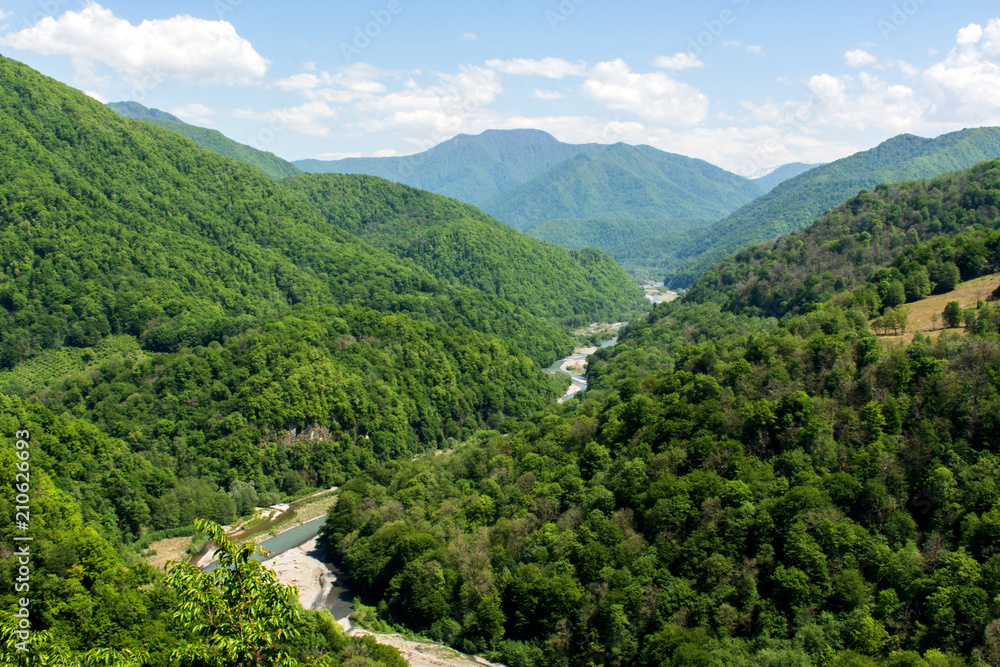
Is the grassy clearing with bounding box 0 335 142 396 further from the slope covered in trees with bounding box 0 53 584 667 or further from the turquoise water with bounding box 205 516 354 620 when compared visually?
the turquoise water with bounding box 205 516 354 620

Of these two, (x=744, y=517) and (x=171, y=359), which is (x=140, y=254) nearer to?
(x=171, y=359)

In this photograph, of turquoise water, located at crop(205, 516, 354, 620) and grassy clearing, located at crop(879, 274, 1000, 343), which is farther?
grassy clearing, located at crop(879, 274, 1000, 343)

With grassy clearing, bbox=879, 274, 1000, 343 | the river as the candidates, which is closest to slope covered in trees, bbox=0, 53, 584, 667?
the river

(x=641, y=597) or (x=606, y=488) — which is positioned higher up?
(x=606, y=488)

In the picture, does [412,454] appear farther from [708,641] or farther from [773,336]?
[708,641]

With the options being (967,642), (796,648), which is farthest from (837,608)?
(967,642)

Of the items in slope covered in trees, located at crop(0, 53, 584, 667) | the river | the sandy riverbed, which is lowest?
the sandy riverbed

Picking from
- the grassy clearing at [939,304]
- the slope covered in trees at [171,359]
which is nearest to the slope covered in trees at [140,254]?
the slope covered in trees at [171,359]
